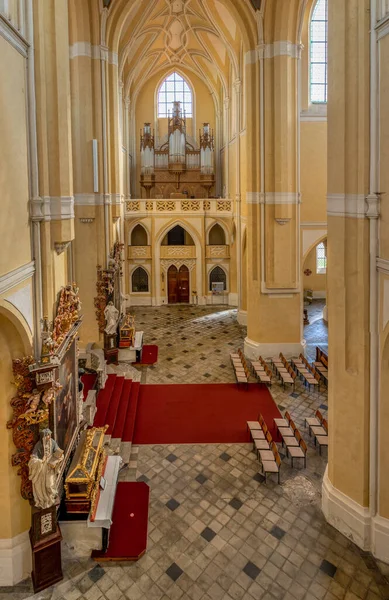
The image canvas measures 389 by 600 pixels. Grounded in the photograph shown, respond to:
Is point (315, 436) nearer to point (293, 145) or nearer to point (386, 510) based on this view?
point (386, 510)

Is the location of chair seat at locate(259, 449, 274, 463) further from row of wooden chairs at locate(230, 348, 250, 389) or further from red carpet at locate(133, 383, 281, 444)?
row of wooden chairs at locate(230, 348, 250, 389)

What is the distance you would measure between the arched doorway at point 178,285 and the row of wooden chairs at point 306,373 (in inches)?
445

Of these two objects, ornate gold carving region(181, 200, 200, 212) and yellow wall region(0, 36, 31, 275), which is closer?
yellow wall region(0, 36, 31, 275)

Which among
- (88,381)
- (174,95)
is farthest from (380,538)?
(174,95)

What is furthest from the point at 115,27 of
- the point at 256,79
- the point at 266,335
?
the point at 266,335

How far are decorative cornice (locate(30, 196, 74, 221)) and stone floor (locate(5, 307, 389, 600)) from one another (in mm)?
4974

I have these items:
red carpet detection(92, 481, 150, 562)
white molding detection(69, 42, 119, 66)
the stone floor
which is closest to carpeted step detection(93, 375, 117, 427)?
the stone floor

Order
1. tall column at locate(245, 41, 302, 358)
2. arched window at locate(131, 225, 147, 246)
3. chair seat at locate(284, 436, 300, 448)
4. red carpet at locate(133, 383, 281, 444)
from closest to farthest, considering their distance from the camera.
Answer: chair seat at locate(284, 436, 300, 448) → red carpet at locate(133, 383, 281, 444) → tall column at locate(245, 41, 302, 358) → arched window at locate(131, 225, 147, 246)

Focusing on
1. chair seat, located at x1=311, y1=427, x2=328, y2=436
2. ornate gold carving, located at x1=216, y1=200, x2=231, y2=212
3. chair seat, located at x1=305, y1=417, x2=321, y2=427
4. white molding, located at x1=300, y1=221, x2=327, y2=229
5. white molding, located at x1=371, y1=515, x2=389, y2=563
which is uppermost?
ornate gold carving, located at x1=216, y1=200, x2=231, y2=212

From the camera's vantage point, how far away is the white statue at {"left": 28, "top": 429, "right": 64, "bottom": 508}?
6.60 metres

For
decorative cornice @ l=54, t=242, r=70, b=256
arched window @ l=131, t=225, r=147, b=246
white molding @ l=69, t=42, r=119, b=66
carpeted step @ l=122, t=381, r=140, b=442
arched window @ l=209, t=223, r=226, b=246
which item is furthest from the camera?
arched window @ l=131, t=225, r=147, b=246

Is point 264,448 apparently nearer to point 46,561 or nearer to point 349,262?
point 349,262

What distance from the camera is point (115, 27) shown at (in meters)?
16.1

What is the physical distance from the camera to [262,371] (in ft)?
47.9
